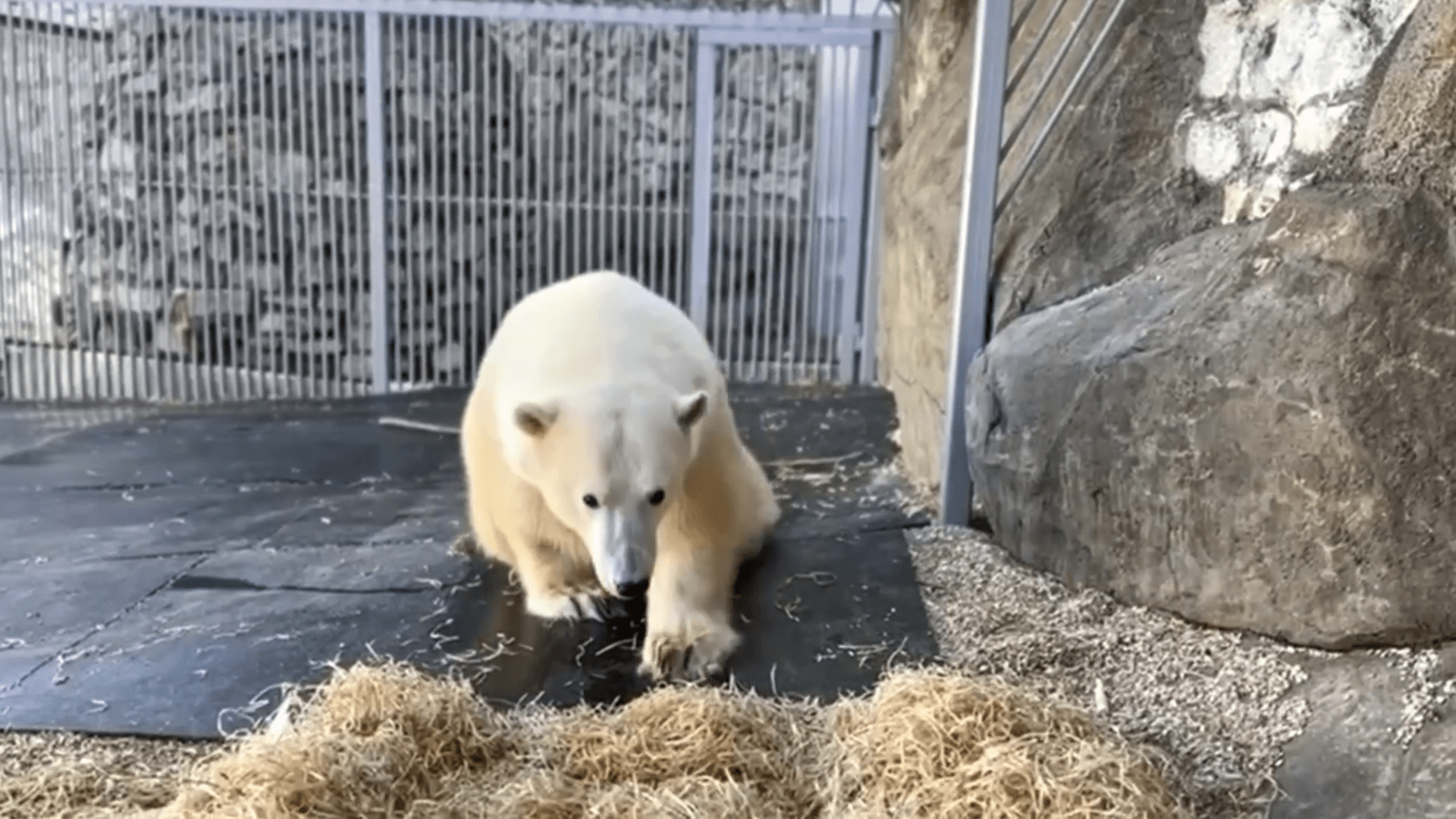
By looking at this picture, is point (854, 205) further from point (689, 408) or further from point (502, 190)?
point (689, 408)

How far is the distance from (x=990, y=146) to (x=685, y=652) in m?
1.75

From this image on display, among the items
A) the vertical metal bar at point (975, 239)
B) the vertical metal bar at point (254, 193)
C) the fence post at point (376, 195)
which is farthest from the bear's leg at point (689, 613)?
the vertical metal bar at point (254, 193)

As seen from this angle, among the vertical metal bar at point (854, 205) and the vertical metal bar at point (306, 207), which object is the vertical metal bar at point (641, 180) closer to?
the vertical metal bar at point (854, 205)

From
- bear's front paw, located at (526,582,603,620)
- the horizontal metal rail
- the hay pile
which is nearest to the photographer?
the hay pile

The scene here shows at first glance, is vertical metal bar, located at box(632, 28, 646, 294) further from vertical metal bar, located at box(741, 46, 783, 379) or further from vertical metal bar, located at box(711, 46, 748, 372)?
vertical metal bar, located at box(741, 46, 783, 379)

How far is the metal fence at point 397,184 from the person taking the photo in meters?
7.27

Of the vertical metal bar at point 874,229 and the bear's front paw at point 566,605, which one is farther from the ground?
the vertical metal bar at point 874,229

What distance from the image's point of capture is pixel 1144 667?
9.39 feet

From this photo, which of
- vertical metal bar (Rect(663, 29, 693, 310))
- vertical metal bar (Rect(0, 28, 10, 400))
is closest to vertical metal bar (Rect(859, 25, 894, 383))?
vertical metal bar (Rect(663, 29, 693, 310))

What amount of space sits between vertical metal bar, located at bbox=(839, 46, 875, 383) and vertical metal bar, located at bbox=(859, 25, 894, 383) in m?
0.03

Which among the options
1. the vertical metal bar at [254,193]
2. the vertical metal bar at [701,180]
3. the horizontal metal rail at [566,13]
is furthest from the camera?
the vertical metal bar at [254,193]

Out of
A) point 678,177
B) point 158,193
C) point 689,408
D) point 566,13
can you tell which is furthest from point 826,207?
point 689,408

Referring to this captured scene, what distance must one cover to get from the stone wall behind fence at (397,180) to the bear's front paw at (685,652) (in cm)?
454

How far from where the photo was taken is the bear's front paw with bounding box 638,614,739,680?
2.99m
